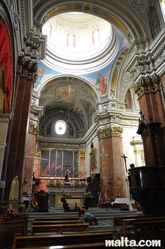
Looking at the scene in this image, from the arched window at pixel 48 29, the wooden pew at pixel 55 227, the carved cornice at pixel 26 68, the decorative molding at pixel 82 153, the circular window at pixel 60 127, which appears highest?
the arched window at pixel 48 29

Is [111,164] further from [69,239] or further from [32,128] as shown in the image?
[69,239]

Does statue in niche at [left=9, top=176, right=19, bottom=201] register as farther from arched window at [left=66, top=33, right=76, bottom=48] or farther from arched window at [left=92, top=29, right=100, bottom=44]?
arched window at [left=92, top=29, right=100, bottom=44]

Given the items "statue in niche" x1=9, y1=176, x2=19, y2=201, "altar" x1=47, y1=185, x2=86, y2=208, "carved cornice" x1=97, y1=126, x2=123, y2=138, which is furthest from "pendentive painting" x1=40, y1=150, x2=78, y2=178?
"statue in niche" x1=9, y1=176, x2=19, y2=201

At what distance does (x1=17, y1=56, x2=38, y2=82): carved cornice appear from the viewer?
720cm

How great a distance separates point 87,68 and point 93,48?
79.5 inches

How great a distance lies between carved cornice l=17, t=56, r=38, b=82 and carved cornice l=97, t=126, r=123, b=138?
7.99m

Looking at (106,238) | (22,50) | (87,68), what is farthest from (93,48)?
(106,238)

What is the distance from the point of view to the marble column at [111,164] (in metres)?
12.7

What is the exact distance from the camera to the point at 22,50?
7.27 metres

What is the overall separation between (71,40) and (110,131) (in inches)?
366

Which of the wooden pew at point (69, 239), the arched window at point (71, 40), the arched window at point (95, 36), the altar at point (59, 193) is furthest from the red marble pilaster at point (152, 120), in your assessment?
the arched window at point (71, 40)

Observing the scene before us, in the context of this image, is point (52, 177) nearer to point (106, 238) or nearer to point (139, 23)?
point (139, 23)

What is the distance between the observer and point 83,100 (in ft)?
61.2

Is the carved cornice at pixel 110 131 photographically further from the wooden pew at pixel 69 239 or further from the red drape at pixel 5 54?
the wooden pew at pixel 69 239
